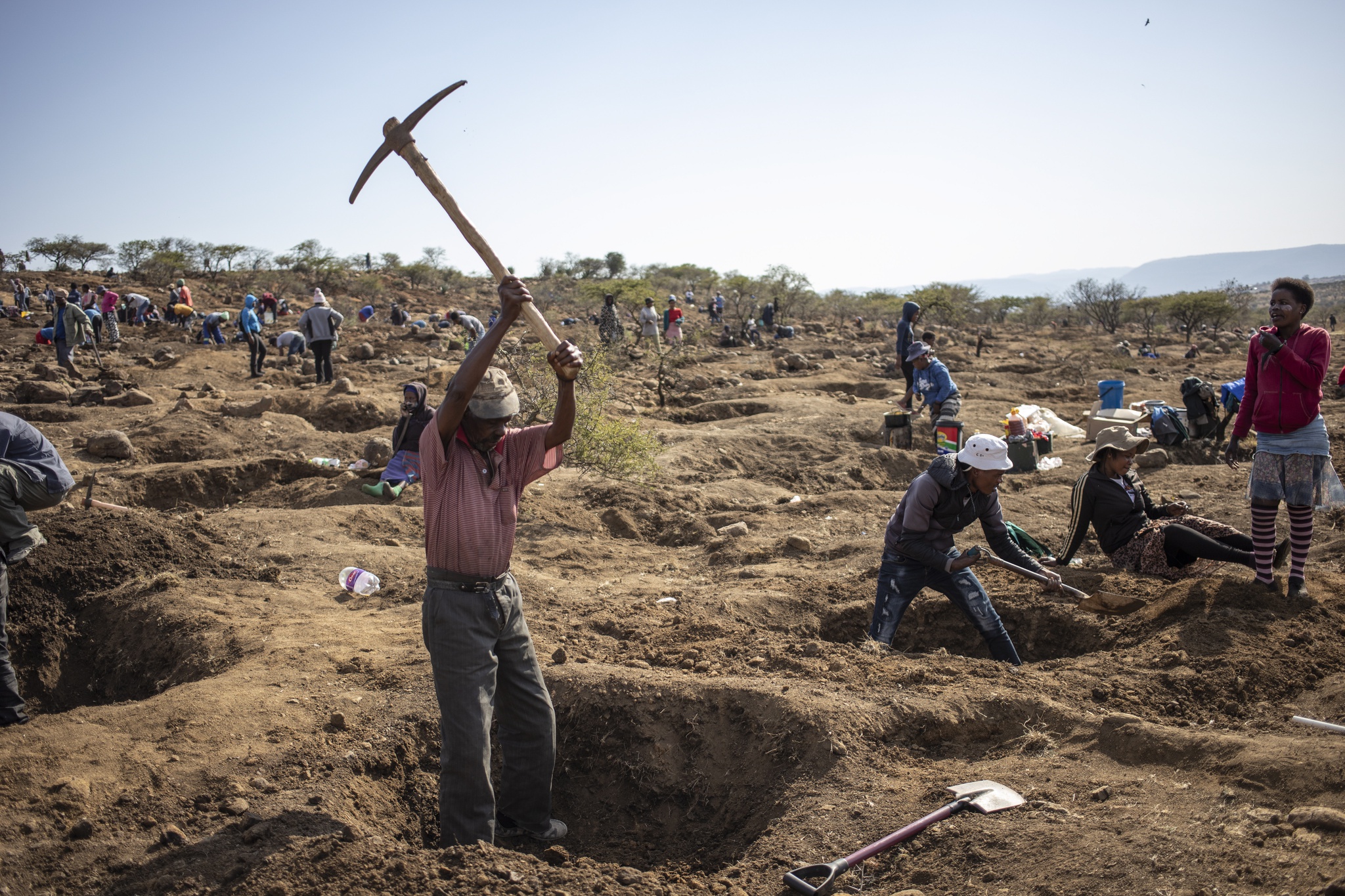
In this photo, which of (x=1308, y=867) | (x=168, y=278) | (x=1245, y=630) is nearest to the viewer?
(x=1308, y=867)

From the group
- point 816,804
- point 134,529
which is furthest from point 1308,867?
point 134,529

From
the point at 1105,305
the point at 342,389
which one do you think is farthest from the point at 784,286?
the point at 342,389

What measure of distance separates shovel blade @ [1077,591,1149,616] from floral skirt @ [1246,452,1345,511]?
81cm

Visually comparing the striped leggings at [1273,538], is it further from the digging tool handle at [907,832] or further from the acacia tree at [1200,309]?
the acacia tree at [1200,309]

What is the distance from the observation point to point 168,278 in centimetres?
3080

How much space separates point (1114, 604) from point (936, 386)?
4.50 m

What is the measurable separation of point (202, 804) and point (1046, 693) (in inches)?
128

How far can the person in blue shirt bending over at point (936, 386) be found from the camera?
8586mm

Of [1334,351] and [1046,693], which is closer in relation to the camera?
[1046,693]

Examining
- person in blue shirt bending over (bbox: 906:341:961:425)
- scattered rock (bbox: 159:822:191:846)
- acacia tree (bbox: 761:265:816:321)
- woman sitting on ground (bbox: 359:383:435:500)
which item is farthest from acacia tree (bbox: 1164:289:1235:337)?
scattered rock (bbox: 159:822:191:846)

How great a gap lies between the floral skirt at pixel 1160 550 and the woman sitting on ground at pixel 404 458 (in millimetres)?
5143

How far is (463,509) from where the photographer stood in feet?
9.02

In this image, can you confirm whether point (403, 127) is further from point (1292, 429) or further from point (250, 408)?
point (250, 408)

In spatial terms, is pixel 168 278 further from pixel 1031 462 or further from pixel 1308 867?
pixel 1308 867
